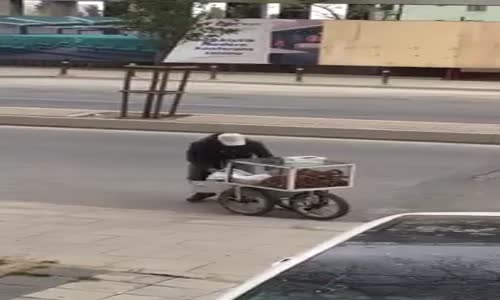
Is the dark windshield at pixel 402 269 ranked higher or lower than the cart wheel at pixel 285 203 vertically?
higher

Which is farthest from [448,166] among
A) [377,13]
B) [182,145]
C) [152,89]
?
[377,13]

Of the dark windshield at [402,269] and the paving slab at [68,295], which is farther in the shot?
the paving slab at [68,295]

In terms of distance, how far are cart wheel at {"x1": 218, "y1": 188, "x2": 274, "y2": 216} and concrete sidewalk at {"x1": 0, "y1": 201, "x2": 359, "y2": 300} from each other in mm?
169

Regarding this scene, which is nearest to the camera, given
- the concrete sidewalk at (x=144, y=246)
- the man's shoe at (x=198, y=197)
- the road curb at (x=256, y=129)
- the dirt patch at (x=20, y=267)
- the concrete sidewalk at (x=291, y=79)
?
the concrete sidewalk at (x=144, y=246)

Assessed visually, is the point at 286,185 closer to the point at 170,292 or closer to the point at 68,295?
the point at 170,292

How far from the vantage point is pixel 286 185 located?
9.67m

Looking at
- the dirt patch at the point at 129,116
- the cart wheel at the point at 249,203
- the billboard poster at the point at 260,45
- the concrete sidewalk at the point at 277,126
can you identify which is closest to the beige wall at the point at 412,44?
the billboard poster at the point at 260,45

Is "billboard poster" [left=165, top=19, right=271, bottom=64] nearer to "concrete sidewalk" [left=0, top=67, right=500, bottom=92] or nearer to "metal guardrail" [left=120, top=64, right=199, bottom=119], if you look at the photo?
"concrete sidewalk" [left=0, top=67, right=500, bottom=92]

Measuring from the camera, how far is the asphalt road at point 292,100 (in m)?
22.6

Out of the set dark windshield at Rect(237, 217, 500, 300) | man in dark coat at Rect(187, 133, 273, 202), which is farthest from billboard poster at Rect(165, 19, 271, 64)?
dark windshield at Rect(237, 217, 500, 300)

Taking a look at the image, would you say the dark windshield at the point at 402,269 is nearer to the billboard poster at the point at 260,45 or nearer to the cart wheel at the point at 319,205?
the cart wheel at the point at 319,205

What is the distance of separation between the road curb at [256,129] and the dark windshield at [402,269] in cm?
1376

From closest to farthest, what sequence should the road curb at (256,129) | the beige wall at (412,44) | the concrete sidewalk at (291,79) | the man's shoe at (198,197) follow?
the man's shoe at (198,197)
the road curb at (256,129)
the concrete sidewalk at (291,79)
the beige wall at (412,44)

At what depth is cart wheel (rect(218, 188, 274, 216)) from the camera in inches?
394
